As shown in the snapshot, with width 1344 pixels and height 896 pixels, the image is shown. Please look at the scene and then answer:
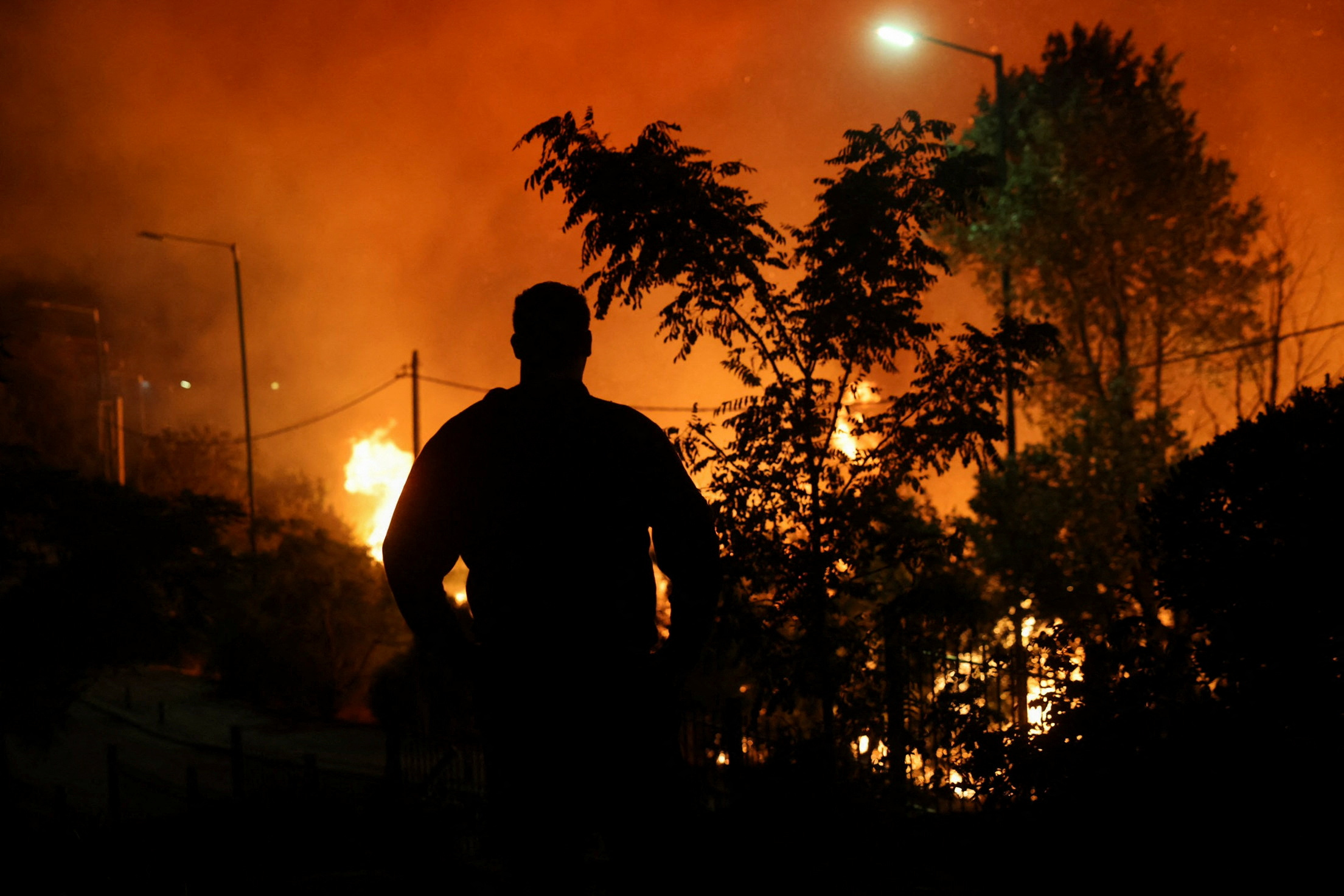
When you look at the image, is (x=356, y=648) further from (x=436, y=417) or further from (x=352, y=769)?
(x=436, y=417)

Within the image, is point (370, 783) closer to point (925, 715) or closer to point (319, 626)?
point (925, 715)

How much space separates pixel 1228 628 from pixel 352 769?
639 inches

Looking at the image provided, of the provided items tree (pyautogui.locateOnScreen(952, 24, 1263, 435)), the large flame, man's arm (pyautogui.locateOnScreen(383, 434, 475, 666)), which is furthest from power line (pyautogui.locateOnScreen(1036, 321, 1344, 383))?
the large flame

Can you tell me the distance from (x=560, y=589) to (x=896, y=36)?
9.54 meters

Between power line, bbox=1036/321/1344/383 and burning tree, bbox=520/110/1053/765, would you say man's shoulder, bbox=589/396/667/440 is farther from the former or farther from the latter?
power line, bbox=1036/321/1344/383

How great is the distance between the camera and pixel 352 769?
17703mm

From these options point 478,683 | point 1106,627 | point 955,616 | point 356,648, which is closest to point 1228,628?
point 1106,627

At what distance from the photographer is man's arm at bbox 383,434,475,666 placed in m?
2.25

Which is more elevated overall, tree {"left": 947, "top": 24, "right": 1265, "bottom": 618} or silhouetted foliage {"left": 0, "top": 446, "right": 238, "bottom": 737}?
tree {"left": 947, "top": 24, "right": 1265, "bottom": 618}

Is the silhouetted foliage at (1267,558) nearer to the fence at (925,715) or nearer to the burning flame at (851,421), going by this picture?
the fence at (925,715)

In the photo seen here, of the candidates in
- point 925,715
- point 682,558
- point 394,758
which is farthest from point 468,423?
point 394,758

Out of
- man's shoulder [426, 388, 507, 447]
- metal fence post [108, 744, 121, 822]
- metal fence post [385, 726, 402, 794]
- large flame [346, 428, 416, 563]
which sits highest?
large flame [346, 428, 416, 563]

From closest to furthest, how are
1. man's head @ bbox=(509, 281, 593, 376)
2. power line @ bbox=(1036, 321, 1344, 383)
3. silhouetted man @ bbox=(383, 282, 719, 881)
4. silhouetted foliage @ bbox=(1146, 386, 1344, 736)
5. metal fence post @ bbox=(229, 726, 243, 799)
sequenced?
silhouetted man @ bbox=(383, 282, 719, 881), man's head @ bbox=(509, 281, 593, 376), silhouetted foliage @ bbox=(1146, 386, 1344, 736), metal fence post @ bbox=(229, 726, 243, 799), power line @ bbox=(1036, 321, 1344, 383)

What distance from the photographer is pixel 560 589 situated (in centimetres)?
221
